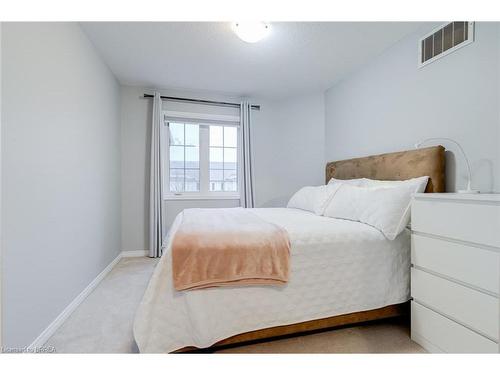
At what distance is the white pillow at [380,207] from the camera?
1.55 metres

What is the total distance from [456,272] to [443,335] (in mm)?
370

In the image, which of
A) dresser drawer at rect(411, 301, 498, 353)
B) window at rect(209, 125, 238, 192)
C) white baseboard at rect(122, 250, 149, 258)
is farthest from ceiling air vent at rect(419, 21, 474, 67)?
white baseboard at rect(122, 250, 149, 258)

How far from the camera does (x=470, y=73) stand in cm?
166

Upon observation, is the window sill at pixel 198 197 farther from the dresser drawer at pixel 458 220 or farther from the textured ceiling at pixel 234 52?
the dresser drawer at pixel 458 220

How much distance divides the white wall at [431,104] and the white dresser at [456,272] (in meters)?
0.60

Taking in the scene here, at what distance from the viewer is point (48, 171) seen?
1492mm

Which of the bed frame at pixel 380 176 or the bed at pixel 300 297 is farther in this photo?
the bed frame at pixel 380 176

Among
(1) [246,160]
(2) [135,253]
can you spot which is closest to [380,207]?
(1) [246,160]

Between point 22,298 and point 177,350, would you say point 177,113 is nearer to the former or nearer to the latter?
point 22,298

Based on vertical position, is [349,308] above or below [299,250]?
below

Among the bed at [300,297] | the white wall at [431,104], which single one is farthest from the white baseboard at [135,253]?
the white wall at [431,104]

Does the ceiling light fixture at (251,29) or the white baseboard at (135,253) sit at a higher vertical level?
the ceiling light fixture at (251,29)
